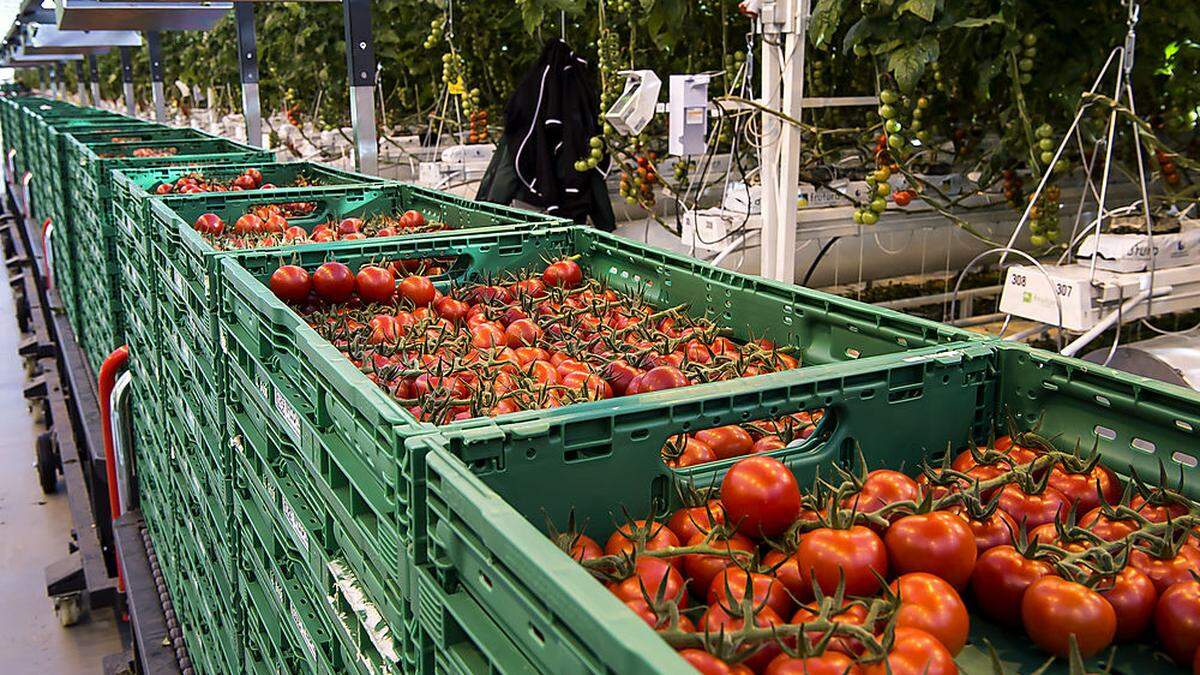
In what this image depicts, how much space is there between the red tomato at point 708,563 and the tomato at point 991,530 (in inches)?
9.1

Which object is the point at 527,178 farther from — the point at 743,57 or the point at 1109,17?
the point at 1109,17

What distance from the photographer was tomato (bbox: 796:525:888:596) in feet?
3.09

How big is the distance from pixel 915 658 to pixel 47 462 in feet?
15.0

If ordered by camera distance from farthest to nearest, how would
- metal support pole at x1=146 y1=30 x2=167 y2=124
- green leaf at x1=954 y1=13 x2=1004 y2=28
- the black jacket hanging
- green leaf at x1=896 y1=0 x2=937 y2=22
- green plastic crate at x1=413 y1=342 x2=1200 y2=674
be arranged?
metal support pole at x1=146 y1=30 x2=167 y2=124 → the black jacket hanging → green leaf at x1=954 y1=13 x2=1004 y2=28 → green leaf at x1=896 y1=0 x2=937 y2=22 → green plastic crate at x1=413 y1=342 x2=1200 y2=674

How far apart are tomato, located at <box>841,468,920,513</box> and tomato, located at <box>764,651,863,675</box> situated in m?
0.26

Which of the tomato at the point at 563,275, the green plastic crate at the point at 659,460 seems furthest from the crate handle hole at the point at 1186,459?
the tomato at the point at 563,275

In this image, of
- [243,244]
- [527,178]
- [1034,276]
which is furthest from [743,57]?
[243,244]

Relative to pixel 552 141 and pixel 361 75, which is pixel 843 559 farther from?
pixel 552 141

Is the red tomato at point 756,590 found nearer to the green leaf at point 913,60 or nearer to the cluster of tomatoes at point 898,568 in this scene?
the cluster of tomatoes at point 898,568

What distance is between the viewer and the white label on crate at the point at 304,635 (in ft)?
4.31

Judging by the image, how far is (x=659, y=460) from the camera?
108 centimetres

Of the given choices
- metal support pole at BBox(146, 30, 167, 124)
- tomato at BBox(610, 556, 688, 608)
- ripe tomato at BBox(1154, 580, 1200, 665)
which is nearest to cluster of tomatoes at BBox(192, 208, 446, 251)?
tomato at BBox(610, 556, 688, 608)

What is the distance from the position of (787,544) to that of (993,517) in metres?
0.22

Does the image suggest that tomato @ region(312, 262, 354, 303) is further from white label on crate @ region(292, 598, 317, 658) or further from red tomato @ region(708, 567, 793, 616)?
red tomato @ region(708, 567, 793, 616)
